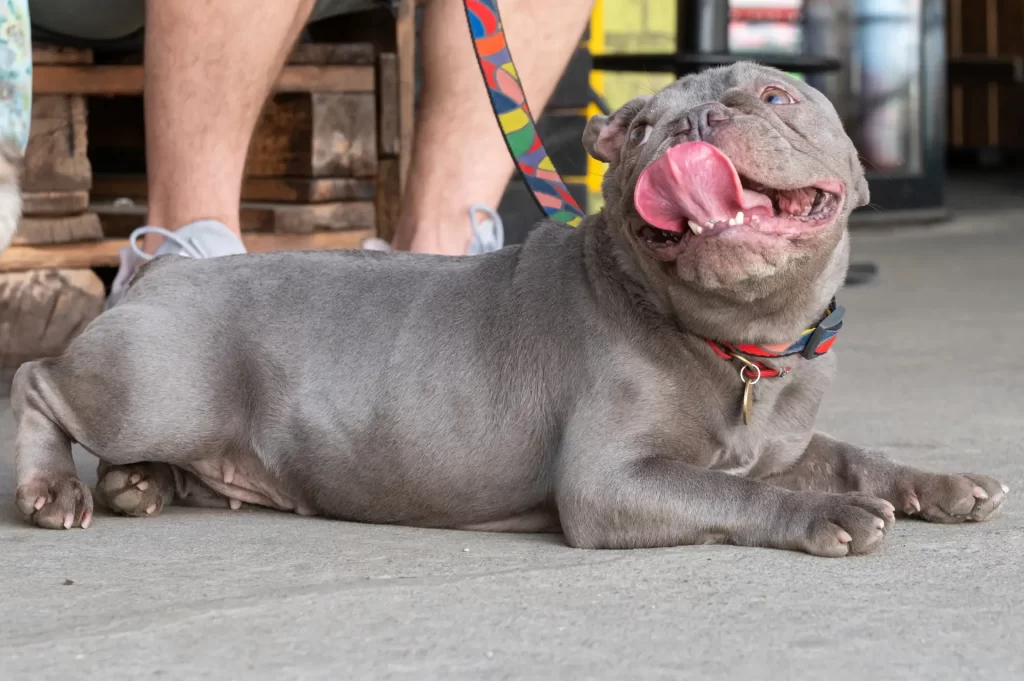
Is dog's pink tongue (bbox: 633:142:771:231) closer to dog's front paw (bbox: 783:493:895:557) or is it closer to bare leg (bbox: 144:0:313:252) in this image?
dog's front paw (bbox: 783:493:895:557)

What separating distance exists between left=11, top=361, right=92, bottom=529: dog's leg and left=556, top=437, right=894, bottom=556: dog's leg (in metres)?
0.82

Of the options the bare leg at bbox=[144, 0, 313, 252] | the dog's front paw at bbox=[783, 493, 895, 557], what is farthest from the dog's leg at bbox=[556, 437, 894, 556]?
the bare leg at bbox=[144, 0, 313, 252]

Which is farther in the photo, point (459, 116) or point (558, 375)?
point (459, 116)

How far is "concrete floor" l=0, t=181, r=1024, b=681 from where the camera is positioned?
5.35 feet

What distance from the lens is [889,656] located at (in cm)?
165

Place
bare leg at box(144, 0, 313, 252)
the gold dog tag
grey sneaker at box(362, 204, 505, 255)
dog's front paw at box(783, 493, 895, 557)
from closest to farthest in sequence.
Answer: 1. dog's front paw at box(783, 493, 895, 557)
2. the gold dog tag
3. bare leg at box(144, 0, 313, 252)
4. grey sneaker at box(362, 204, 505, 255)

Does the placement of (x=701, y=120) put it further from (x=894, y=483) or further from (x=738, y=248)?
(x=894, y=483)

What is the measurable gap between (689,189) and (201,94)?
1.45 metres

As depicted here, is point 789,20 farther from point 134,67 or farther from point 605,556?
point 605,556

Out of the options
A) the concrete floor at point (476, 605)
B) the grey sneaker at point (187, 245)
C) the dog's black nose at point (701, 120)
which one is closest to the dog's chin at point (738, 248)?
Answer: the dog's black nose at point (701, 120)

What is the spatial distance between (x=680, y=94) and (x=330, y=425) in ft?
2.66

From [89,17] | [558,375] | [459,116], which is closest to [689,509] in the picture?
[558,375]

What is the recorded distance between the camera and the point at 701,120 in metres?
2.27

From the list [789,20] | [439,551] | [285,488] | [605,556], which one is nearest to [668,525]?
[605,556]
